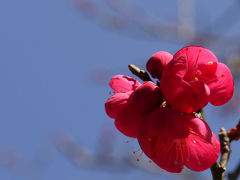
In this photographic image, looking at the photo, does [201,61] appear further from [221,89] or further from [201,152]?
[201,152]

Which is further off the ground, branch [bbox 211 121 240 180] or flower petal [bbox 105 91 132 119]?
flower petal [bbox 105 91 132 119]

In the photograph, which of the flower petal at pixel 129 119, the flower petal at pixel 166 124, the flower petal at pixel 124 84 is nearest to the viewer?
the flower petal at pixel 166 124

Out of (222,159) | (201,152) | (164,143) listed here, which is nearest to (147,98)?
(164,143)

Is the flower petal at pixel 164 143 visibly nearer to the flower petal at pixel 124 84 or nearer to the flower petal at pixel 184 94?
the flower petal at pixel 184 94

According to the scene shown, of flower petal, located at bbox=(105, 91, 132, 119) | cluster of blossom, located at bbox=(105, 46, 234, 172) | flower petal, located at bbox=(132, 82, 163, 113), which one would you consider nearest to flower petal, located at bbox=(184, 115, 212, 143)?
cluster of blossom, located at bbox=(105, 46, 234, 172)

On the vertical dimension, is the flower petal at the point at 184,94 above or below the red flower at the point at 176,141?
above

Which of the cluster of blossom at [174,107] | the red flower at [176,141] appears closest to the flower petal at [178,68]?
the cluster of blossom at [174,107]

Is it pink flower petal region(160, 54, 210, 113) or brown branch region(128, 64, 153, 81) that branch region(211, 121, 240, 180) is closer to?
pink flower petal region(160, 54, 210, 113)
